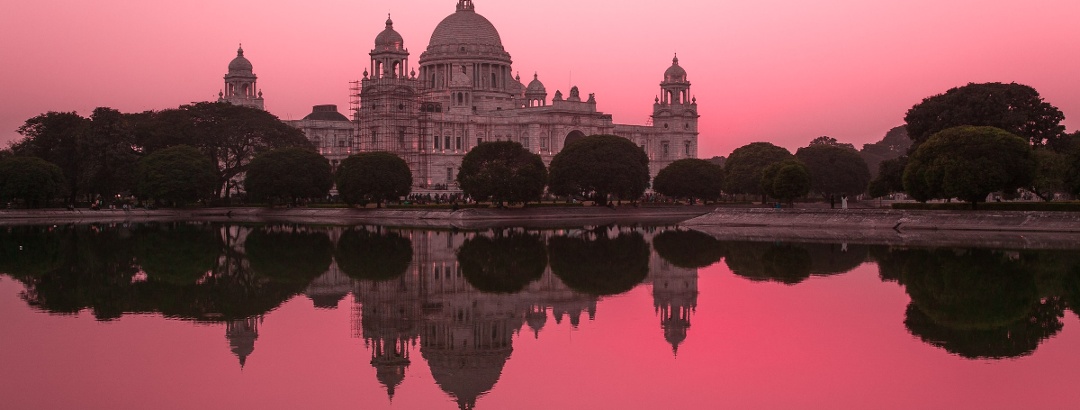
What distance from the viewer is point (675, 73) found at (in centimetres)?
12650

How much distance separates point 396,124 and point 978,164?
208 ft

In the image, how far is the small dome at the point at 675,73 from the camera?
127 metres

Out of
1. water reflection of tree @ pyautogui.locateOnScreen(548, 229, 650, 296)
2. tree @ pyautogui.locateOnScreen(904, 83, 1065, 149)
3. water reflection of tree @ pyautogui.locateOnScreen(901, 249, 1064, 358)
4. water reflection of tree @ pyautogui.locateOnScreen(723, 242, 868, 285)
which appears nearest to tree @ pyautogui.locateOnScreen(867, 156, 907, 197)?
tree @ pyautogui.locateOnScreen(904, 83, 1065, 149)

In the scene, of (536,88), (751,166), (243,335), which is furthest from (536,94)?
(243,335)

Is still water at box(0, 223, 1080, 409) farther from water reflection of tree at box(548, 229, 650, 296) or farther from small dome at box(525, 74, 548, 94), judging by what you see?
small dome at box(525, 74, 548, 94)

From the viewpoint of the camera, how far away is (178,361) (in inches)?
665

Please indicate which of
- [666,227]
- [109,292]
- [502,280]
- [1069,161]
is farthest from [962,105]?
[109,292]

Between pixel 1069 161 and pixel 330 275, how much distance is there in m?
35.6

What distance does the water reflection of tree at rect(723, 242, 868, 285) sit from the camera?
3070 cm

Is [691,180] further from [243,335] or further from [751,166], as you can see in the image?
[243,335]

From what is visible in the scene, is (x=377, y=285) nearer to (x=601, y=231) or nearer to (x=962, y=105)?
(x=601, y=231)

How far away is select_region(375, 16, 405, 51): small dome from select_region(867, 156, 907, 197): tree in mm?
57011

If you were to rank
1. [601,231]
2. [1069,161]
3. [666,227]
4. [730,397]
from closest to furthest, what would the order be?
[730,397] < [1069,161] < [601,231] < [666,227]

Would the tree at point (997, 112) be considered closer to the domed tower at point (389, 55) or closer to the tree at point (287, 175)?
the tree at point (287, 175)
